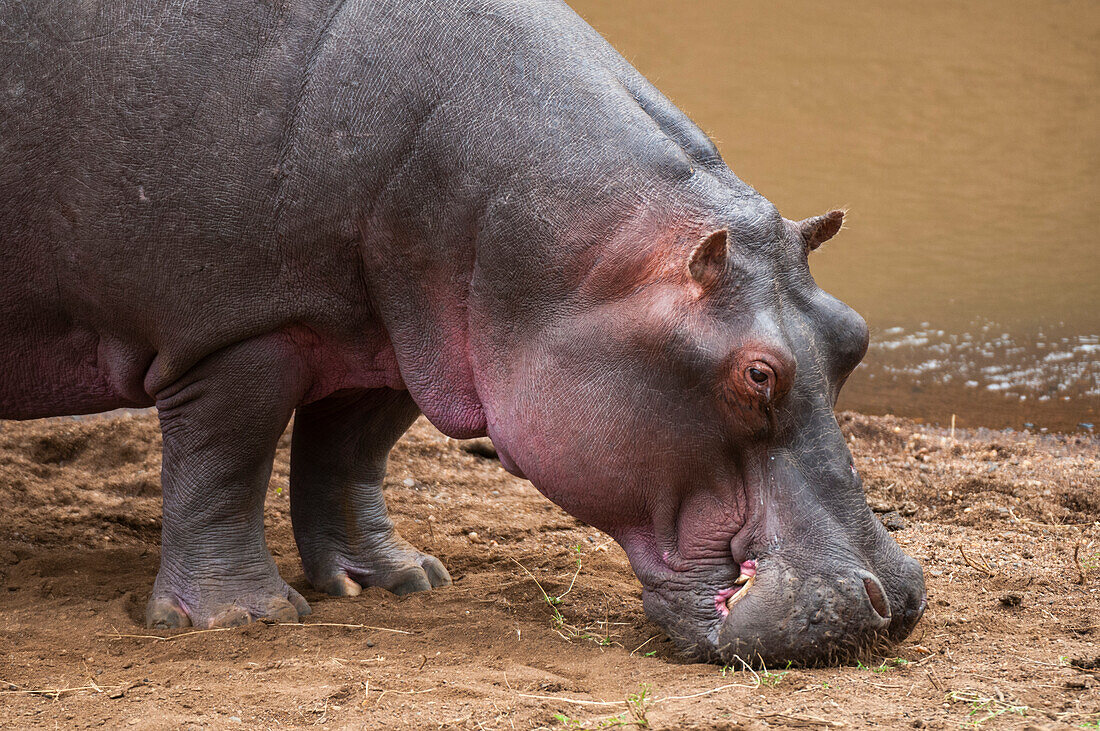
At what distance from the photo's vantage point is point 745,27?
12.7m

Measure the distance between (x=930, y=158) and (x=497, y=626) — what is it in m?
8.85

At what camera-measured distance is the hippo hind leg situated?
445 centimetres

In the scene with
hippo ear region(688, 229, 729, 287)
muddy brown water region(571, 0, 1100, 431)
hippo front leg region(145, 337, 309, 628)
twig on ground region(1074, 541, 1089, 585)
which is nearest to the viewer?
hippo ear region(688, 229, 729, 287)

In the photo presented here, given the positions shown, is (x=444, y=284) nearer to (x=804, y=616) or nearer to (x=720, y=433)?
(x=720, y=433)

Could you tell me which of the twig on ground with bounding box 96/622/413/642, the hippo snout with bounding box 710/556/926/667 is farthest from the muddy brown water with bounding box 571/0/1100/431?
the twig on ground with bounding box 96/622/413/642

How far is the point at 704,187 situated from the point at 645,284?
13.5 inches

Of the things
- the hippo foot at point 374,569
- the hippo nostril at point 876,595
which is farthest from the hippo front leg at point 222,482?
the hippo nostril at point 876,595

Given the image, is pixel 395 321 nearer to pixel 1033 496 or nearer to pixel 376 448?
pixel 376 448

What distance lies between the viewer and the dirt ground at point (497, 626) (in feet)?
9.41

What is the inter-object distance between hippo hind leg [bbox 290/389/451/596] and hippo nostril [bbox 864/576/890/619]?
5.93 ft

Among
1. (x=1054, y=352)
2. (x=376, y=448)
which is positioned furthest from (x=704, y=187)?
(x=1054, y=352)

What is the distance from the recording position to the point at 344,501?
448 cm

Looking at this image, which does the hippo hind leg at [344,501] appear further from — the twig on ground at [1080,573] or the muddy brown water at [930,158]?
the muddy brown water at [930,158]

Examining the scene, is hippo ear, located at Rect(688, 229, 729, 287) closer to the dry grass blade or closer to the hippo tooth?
the hippo tooth
